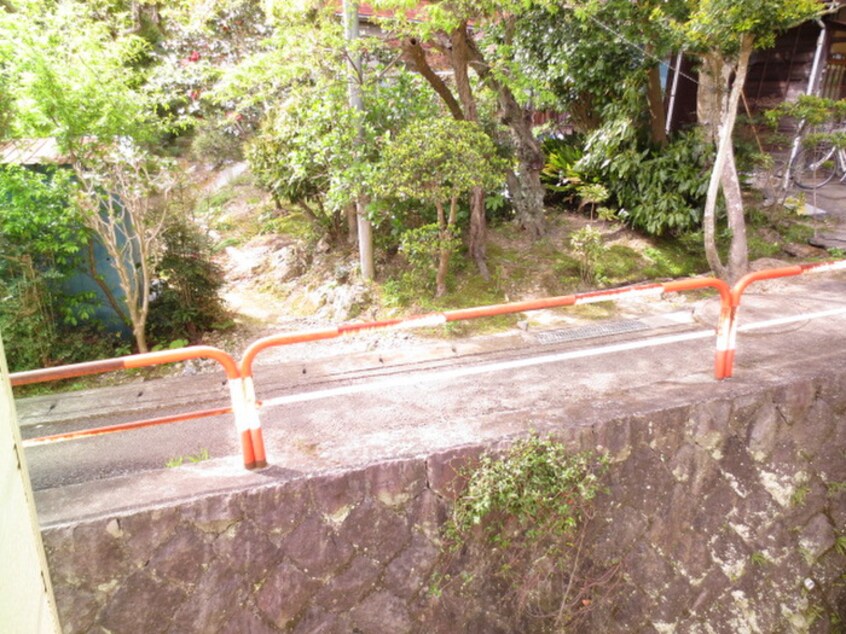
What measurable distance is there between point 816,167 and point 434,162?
8411 mm

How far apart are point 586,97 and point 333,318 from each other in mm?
6283

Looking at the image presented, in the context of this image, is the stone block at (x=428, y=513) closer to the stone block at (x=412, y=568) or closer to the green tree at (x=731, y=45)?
the stone block at (x=412, y=568)

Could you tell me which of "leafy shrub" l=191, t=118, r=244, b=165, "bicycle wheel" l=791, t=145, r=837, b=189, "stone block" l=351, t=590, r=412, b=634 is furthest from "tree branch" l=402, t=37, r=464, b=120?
"leafy shrub" l=191, t=118, r=244, b=165

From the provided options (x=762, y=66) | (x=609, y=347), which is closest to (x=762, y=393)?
(x=609, y=347)

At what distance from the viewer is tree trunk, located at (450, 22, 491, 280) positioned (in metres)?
7.41

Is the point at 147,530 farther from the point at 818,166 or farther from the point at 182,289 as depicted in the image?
the point at 818,166

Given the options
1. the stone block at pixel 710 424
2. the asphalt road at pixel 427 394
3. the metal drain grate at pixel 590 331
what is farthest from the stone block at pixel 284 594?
the metal drain grate at pixel 590 331

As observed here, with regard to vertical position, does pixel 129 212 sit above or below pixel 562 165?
below

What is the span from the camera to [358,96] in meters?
7.68

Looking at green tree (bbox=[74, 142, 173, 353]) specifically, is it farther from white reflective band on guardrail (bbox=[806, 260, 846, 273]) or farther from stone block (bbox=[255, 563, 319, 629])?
white reflective band on guardrail (bbox=[806, 260, 846, 273])

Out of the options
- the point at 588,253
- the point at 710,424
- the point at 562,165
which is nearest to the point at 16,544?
the point at 710,424

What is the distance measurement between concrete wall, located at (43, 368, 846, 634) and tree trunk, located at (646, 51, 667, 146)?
6.44 metres

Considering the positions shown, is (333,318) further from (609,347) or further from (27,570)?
(27,570)

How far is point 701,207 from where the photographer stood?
9.04 metres
